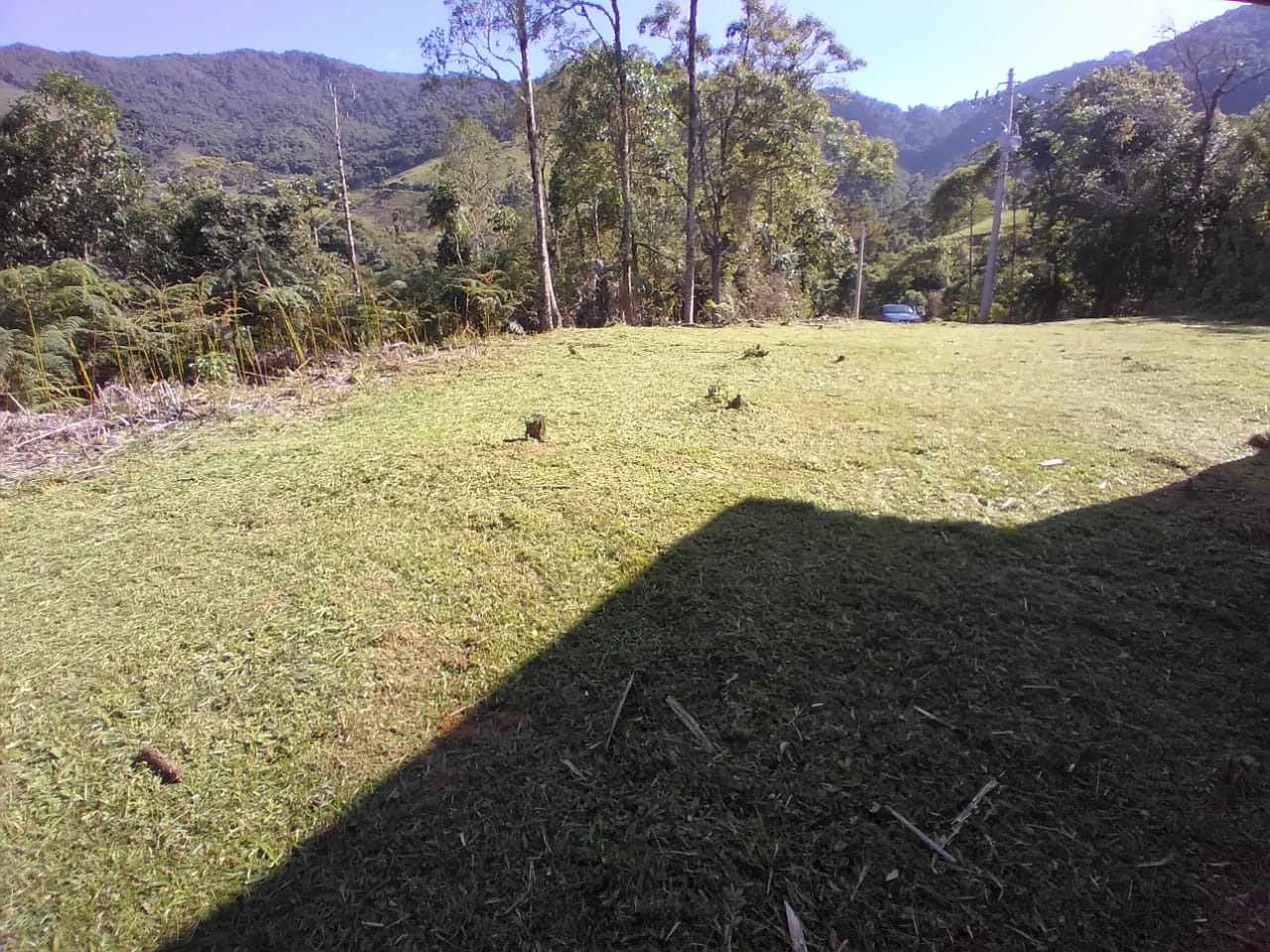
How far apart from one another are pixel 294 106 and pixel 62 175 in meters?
69.7

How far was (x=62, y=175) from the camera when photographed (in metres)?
7.84

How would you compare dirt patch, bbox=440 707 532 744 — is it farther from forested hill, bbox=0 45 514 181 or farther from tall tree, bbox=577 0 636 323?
forested hill, bbox=0 45 514 181

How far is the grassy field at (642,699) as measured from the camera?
0.95 metres

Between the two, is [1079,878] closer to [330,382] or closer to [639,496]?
[639,496]

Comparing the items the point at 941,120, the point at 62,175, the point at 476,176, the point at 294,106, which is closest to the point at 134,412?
the point at 62,175

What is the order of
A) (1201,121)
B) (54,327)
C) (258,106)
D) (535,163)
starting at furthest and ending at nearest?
(258,106) < (1201,121) < (535,163) < (54,327)

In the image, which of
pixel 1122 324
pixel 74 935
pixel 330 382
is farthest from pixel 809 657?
pixel 1122 324

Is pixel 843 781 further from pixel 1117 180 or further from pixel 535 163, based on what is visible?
pixel 1117 180

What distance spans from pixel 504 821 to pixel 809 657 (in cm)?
78

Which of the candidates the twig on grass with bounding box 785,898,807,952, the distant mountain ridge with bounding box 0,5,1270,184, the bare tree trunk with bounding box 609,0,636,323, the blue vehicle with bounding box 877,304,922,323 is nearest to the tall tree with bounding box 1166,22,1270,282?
the distant mountain ridge with bounding box 0,5,1270,184

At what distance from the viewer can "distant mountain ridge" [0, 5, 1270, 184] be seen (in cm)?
3628

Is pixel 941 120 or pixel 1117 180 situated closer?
pixel 1117 180

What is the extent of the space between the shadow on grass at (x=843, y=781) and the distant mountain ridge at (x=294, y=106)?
1971 centimetres

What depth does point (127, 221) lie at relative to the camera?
8422 mm
